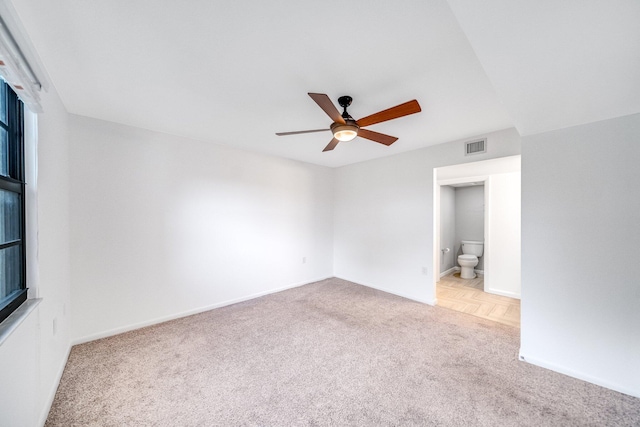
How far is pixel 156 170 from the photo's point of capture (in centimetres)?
288

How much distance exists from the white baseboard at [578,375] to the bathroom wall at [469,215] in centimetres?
336

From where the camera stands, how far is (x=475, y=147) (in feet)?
10.0

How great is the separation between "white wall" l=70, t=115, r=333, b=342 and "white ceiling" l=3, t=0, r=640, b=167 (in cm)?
60

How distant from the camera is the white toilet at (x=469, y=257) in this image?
15.5 ft

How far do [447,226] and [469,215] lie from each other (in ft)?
1.99

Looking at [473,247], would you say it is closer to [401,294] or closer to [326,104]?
[401,294]

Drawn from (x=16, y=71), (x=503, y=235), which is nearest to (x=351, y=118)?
(x=16, y=71)

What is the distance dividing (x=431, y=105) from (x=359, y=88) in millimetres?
793

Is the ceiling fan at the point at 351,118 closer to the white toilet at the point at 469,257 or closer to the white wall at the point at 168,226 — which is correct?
the white wall at the point at 168,226

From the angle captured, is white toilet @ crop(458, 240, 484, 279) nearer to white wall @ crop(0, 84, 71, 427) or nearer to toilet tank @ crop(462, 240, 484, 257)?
toilet tank @ crop(462, 240, 484, 257)

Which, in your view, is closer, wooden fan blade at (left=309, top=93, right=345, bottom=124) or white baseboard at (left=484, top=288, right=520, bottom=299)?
wooden fan blade at (left=309, top=93, right=345, bottom=124)

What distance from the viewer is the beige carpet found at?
153 centimetres

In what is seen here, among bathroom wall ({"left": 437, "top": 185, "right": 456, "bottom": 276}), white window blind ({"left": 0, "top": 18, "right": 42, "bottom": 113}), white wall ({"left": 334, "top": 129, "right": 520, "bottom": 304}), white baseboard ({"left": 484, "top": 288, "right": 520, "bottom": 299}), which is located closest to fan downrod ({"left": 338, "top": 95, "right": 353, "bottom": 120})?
white window blind ({"left": 0, "top": 18, "right": 42, "bottom": 113})

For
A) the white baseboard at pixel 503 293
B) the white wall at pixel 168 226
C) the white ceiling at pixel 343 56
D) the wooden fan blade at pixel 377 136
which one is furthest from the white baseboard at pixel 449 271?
the wooden fan blade at pixel 377 136
